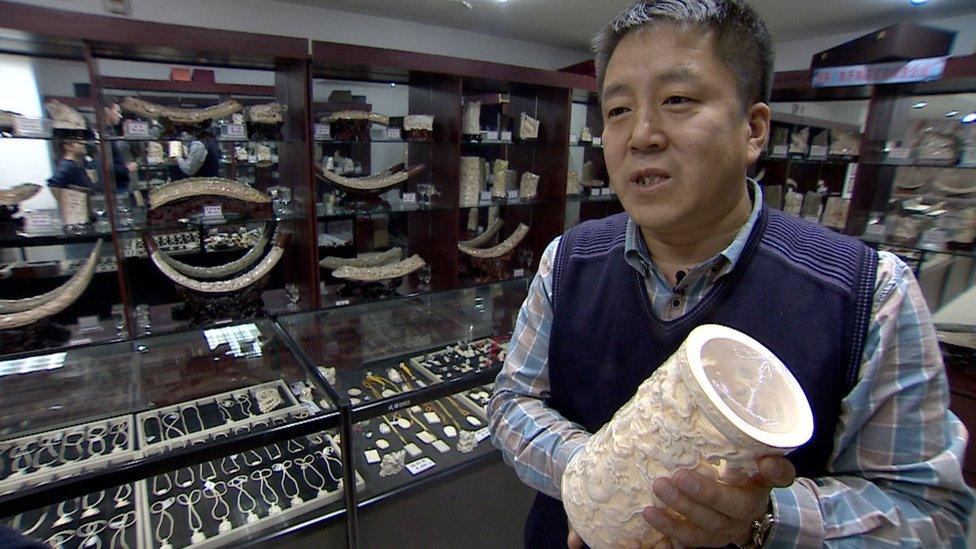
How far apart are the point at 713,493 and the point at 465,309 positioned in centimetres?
197

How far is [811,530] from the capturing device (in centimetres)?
72

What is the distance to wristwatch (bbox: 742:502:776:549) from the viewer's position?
71 cm

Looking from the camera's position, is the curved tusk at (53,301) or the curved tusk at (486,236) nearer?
the curved tusk at (53,301)

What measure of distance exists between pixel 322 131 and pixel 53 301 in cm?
151

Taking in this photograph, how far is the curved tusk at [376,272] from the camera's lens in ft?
9.86

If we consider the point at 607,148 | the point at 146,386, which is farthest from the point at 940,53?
the point at 146,386

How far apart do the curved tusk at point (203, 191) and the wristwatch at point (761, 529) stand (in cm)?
270

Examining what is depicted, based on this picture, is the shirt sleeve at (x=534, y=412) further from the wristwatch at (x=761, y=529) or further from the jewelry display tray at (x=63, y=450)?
the jewelry display tray at (x=63, y=450)

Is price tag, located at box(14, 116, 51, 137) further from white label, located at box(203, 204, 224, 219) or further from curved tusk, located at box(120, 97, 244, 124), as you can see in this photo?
white label, located at box(203, 204, 224, 219)

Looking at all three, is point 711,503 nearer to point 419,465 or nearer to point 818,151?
point 419,465

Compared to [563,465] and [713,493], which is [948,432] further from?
[563,465]

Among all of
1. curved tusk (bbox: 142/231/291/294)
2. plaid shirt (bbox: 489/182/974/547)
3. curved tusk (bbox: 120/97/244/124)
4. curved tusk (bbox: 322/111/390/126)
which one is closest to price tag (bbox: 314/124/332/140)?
curved tusk (bbox: 322/111/390/126)

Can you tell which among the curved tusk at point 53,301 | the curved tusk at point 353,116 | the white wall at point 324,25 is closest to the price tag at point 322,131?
the curved tusk at point 353,116

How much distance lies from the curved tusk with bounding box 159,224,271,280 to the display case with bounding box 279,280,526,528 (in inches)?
34.0
